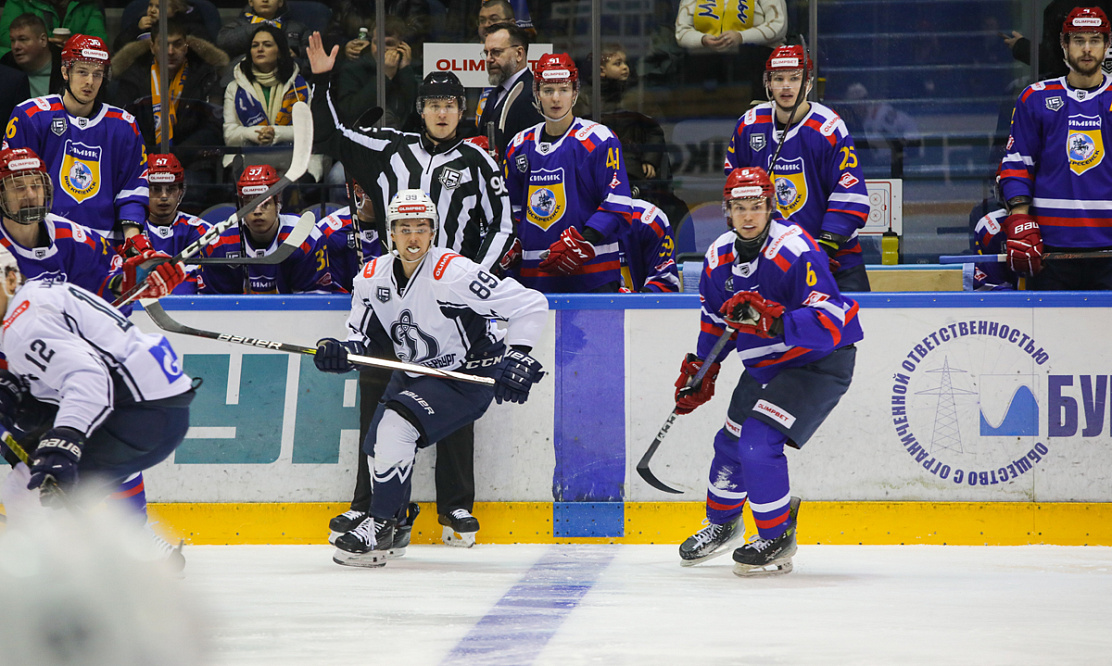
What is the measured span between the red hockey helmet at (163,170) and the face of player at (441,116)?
1416 mm

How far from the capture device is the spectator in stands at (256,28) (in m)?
6.12

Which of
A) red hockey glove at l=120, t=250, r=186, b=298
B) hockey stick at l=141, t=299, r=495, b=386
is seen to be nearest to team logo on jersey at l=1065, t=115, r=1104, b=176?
hockey stick at l=141, t=299, r=495, b=386

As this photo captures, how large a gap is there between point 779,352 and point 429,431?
3.67 feet

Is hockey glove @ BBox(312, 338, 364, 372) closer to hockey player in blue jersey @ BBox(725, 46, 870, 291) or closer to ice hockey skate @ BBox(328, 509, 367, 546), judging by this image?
ice hockey skate @ BBox(328, 509, 367, 546)

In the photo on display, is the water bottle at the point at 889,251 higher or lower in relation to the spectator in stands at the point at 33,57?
lower

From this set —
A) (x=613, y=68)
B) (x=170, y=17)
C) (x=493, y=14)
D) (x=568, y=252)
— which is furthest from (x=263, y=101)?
(x=568, y=252)

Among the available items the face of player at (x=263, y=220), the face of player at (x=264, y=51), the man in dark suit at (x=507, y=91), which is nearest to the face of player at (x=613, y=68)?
the man in dark suit at (x=507, y=91)

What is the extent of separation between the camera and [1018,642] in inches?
112

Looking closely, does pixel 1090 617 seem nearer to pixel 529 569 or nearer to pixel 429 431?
pixel 529 569

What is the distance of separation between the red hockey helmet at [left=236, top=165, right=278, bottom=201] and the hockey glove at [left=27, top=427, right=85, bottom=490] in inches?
96.4

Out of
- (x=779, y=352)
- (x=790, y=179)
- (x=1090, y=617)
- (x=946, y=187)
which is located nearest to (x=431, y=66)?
(x=790, y=179)

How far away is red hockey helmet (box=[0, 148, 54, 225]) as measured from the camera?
162 inches

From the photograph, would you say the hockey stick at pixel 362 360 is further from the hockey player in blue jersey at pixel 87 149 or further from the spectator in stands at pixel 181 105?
the spectator in stands at pixel 181 105

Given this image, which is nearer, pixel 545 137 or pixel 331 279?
pixel 545 137
